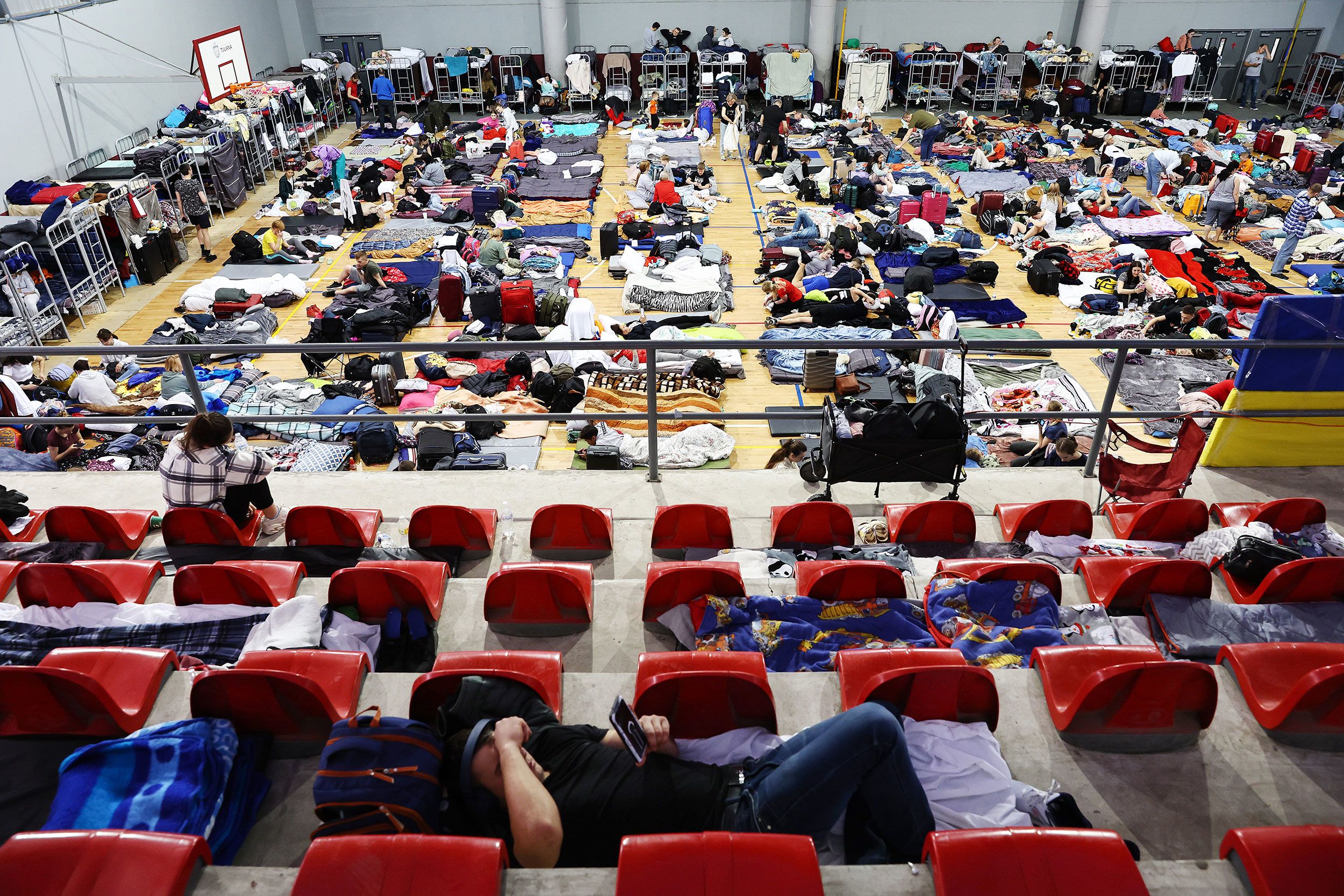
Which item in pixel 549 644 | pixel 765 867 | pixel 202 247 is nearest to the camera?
pixel 765 867

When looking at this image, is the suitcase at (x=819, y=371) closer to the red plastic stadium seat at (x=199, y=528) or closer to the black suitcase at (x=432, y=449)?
the black suitcase at (x=432, y=449)

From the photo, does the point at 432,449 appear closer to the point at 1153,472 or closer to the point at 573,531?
the point at 573,531

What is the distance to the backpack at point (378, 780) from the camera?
2.54m

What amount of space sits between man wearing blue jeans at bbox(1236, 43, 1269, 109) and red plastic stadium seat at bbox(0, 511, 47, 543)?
2784 cm

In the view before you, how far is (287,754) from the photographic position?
312cm

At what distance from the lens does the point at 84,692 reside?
2.98 metres

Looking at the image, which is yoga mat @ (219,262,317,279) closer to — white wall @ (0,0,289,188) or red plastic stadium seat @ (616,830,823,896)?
white wall @ (0,0,289,188)

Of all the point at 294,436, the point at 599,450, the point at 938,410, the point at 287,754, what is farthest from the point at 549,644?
the point at 294,436

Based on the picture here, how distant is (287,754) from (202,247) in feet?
45.0

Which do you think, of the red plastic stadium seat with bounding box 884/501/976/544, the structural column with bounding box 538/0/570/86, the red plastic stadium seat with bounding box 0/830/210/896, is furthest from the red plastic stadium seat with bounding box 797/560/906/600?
the structural column with bounding box 538/0/570/86

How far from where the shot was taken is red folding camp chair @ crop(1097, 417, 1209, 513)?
4926 millimetres

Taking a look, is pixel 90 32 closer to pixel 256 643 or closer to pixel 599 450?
pixel 599 450

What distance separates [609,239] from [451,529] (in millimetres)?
10265

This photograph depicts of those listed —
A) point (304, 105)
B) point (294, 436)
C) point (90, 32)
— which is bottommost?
point (294, 436)
